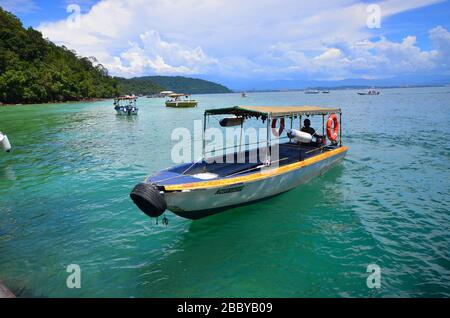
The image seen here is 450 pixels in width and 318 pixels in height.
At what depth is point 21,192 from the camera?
44.0 feet

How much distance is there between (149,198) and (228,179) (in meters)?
2.56

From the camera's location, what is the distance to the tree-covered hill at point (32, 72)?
Result: 3167 inches

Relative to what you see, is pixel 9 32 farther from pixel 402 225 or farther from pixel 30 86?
pixel 402 225

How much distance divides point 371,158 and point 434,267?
483 inches

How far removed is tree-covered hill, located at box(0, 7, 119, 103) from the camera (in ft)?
264

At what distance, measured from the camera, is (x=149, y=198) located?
8.08 metres

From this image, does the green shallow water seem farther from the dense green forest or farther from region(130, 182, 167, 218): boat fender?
the dense green forest

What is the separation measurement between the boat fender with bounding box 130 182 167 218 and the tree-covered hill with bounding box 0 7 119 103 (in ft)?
283
